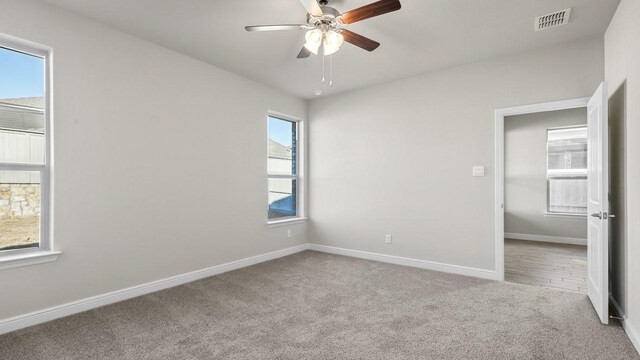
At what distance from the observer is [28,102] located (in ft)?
8.55

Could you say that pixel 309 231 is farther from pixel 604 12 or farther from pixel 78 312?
pixel 604 12

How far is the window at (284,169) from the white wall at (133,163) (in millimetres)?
478

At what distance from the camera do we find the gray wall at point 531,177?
5934 millimetres

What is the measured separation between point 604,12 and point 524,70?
0.88m

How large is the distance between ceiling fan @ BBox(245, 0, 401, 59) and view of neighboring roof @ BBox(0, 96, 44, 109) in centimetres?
187

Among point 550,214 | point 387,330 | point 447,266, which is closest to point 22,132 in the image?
point 387,330

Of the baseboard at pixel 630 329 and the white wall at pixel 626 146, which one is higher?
the white wall at pixel 626 146

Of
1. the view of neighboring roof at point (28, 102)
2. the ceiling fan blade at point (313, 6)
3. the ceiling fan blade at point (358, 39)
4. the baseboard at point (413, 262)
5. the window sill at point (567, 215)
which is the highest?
the ceiling fan blade at point (313, 6)

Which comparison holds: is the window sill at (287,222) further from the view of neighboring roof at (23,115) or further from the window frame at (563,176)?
the window frame at (563,176)

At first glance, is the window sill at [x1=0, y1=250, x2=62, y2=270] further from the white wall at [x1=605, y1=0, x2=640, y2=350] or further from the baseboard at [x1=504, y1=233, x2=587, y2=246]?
the baseboard at [x1=504, y1=233, x2=587, y2=246]

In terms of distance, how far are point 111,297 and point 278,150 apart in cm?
290

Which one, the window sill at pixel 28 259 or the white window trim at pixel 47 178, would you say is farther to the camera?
the white window trim at pixel 47 178

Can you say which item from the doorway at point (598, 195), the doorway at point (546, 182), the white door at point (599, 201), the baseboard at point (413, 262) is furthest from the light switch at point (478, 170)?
the doorway at point (546, 182)

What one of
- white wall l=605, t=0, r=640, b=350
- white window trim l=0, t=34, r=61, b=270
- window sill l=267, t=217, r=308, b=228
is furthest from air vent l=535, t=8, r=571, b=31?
white window trim l=0, t=34, r=61, b=270
